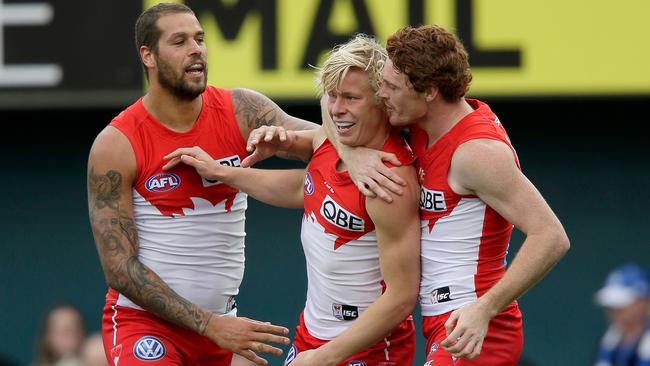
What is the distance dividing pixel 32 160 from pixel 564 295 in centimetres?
377

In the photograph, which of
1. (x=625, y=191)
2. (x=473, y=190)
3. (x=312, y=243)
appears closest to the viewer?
(x=473, y=190)

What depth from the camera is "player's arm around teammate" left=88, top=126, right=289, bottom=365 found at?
16.8 ft

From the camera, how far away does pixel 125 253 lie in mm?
5176

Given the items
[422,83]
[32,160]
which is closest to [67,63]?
[32,160]

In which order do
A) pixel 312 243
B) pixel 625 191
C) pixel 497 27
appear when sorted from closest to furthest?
pixel 312 243
pixel 497 27
pixel 625 191

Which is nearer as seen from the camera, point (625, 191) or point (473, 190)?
point (473, 190)

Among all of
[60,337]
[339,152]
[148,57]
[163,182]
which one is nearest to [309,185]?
[339,152]

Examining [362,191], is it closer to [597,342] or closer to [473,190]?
[473,190]

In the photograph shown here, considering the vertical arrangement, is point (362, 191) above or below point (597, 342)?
above

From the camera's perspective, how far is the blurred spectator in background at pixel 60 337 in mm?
8664

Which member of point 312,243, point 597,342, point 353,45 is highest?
point 353,45

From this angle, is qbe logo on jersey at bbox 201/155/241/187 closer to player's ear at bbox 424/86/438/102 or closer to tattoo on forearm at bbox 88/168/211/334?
tattoo on forearm at bbox 88/168/211/334

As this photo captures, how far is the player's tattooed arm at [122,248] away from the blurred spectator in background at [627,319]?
282 centimetres

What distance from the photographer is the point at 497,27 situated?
314 inches
